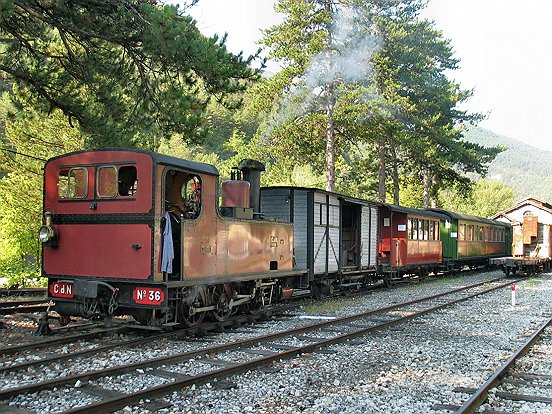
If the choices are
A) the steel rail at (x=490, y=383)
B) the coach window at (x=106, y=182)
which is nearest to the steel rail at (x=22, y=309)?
the coach window at (x=106, y=182)

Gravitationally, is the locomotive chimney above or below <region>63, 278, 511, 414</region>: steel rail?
above

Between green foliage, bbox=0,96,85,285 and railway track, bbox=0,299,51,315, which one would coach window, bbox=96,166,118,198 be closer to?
railway track, bbox=0,299,51,315

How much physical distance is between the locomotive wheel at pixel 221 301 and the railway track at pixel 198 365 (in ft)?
4.63

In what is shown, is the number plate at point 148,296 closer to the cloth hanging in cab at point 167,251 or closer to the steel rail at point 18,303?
the cloth hanging in cab at point 167,251

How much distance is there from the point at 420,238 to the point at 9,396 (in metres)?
19.3

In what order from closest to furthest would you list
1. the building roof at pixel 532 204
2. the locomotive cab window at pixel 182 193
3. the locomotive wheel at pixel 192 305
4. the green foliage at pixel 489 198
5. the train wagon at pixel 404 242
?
the locomotive wheel at pixel 192 305 < the locomotive cab window at pixel 182 193 < the train wagon at pixel 404 242 < the building roof at pixel 532 204 < the green foliage at pixel 489 198

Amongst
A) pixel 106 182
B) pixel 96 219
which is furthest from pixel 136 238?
pixel 106 182

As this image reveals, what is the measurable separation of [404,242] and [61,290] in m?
14.6

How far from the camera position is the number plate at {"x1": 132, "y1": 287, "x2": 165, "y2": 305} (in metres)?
8.18

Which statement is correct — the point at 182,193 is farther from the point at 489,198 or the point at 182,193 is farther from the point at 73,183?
the point at 489,198

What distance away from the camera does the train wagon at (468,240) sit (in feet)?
86.9

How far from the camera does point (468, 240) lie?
2888 centimetres

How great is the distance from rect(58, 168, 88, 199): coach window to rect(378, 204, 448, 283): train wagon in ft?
40.9

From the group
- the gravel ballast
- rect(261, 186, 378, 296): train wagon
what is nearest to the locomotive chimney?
rect(261, 186, 378, 296): train wagon
